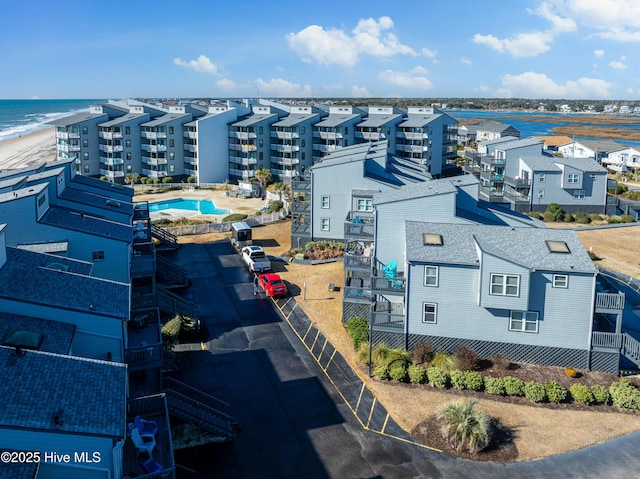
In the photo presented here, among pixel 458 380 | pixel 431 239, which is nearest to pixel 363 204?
pixel 431 239

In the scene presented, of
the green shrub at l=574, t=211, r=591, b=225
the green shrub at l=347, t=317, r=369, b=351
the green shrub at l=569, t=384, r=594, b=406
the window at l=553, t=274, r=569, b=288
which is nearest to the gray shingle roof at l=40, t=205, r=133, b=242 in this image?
the green shrub at l=347, t=317, r=369, b=351

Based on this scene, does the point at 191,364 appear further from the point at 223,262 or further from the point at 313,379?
the point at 223,262

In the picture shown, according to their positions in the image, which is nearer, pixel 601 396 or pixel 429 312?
pixel 601 396

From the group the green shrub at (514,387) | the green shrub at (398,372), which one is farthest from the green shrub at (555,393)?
the green shrub at (398,372)

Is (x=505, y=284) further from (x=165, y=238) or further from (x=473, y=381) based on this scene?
(x=165, y=238)

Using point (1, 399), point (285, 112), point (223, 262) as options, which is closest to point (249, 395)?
point (1, 399)

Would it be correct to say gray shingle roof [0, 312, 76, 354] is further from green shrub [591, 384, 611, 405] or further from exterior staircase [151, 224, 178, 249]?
exterior staircase [151, 224, 178, 249]
